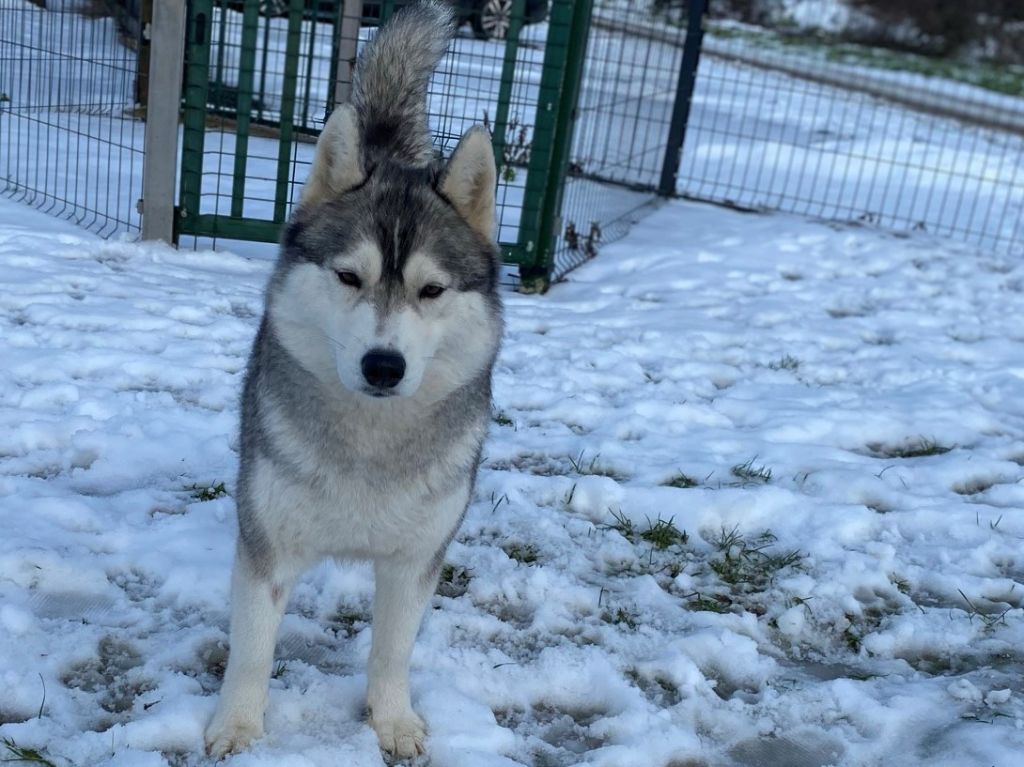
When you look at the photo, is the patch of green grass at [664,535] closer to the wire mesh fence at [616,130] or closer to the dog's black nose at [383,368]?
the dog's black nose at [383,368]

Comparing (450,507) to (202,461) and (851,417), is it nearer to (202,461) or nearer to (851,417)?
(202,461)

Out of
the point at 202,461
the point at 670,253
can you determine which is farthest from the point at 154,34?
the point at 670,253

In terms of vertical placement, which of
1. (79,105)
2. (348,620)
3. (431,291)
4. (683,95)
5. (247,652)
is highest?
(683,95)

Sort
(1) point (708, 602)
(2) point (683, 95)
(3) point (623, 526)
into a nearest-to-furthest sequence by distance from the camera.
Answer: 1. (1) point (708, 602)
2. (3) point (623, 526)
3. (2) point (683, 95)

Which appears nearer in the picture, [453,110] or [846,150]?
[453,110]

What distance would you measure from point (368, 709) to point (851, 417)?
9.98ft

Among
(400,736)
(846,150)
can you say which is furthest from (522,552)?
(846,150)

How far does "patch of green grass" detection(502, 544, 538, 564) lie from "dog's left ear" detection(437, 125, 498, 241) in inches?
49.1

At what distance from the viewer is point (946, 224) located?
9.75 meters

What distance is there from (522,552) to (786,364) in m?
2.63

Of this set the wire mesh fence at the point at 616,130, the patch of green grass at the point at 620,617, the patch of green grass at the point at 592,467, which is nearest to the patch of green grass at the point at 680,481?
the patch of green grass at the point at 592,467

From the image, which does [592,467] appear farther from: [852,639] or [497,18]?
[497,18]

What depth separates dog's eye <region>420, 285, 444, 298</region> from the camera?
2486 millimetres

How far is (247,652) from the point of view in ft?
8.23
